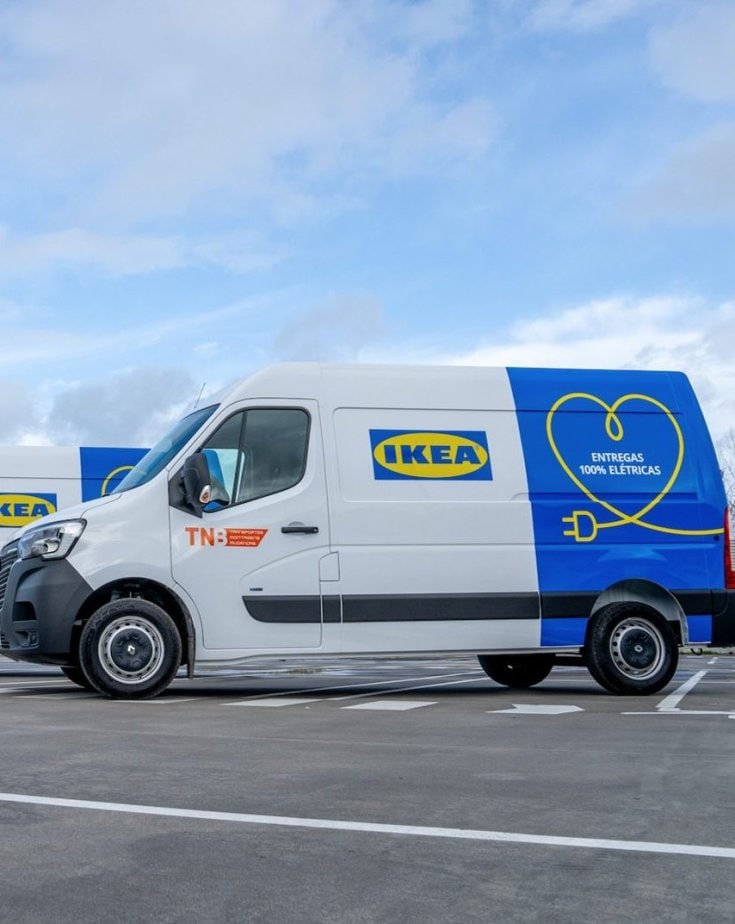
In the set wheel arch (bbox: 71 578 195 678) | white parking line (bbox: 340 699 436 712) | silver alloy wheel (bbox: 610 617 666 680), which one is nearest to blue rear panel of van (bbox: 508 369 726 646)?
silver alloy wheel (bbox: 610 617 666 680)

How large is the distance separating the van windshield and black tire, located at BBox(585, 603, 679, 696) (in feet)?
12.1

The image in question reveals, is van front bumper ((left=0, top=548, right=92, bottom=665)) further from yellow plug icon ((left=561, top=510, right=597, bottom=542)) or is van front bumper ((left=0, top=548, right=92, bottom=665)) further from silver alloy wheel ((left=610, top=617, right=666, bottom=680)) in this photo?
silver alloy wheel ((left=610, top=617, right=666, bottom=680))

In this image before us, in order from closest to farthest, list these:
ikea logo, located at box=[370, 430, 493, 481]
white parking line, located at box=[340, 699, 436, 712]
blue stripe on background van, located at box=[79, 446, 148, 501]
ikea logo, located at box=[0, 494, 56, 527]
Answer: white parking line, located at box=[340, 699, 436, 712] → ikea logo, located at box=[370, 430, 493, 481] → ikea logo, located at box=[0, 494, 56, 527] → blue stripe on background van, located at box=[79, 446, 148, 501]

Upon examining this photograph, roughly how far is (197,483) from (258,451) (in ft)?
2.02

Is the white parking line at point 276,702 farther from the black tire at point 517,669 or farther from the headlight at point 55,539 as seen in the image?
the black tire at point 517,669

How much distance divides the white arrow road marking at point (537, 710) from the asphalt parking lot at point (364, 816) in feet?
0.29

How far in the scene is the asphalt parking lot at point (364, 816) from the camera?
3660 millimetres

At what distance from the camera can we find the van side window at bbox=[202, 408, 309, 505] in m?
10.7

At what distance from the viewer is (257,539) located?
10656 mm

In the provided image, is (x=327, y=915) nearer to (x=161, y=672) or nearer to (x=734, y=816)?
(x=734, y=816)

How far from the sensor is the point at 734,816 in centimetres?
498

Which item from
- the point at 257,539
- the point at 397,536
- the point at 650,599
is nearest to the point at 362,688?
the point at 397,536

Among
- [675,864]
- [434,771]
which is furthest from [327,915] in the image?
[434,771]

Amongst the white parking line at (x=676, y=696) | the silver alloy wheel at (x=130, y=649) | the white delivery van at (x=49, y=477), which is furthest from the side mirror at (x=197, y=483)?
the white delivery van at (x=49, y=477)
